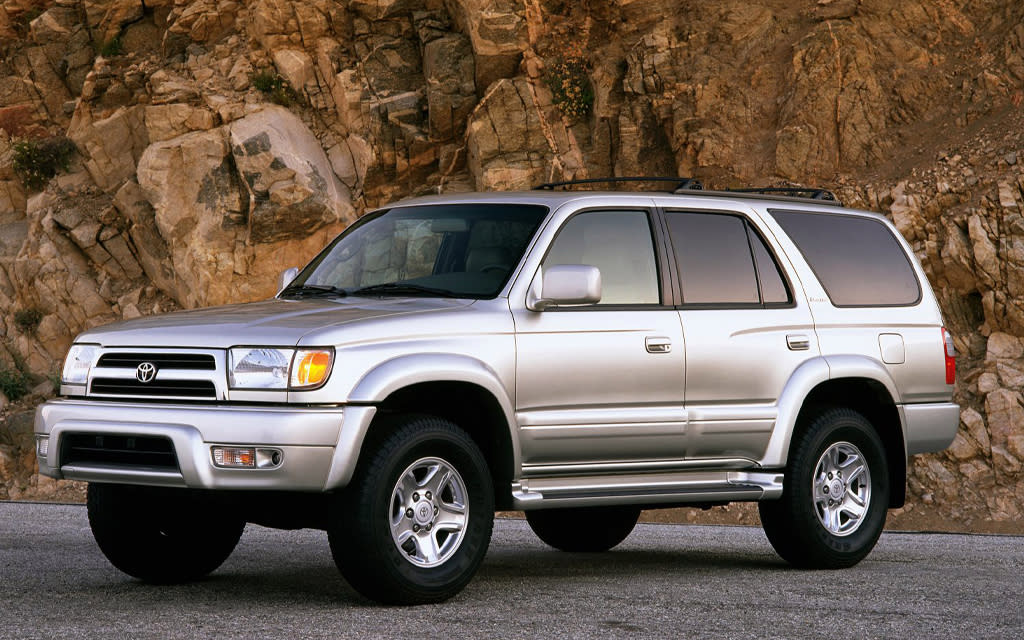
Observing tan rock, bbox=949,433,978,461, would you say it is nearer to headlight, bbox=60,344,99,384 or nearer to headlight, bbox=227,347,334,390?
headlight, bbox=227,347,334,390

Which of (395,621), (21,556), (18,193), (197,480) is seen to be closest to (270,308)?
(197,480)

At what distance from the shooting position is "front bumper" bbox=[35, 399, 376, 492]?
5.56 m

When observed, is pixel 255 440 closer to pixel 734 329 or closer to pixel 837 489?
pixel 734 329

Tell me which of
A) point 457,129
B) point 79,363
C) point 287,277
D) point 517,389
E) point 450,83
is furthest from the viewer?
point 457,129

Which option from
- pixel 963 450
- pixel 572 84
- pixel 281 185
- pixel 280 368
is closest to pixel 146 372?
pixel 280 368

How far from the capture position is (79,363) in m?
6.29

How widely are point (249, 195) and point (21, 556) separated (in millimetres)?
17393

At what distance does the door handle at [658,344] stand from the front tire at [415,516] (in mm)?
1261

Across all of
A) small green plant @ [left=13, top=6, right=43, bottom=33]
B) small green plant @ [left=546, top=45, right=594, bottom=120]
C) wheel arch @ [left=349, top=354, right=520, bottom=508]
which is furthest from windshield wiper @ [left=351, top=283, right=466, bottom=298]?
small green plant @ [left=13, top=6, right=43, bottom=33]

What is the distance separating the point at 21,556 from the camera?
7918 millimetres

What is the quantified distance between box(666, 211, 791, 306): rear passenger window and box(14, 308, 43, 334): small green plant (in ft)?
72.8

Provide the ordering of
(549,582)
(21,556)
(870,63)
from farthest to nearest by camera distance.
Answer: (870,63)
(21,556)
(549,582)

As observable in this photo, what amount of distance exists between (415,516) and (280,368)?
940mm

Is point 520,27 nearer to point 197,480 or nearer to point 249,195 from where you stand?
point 249,195
